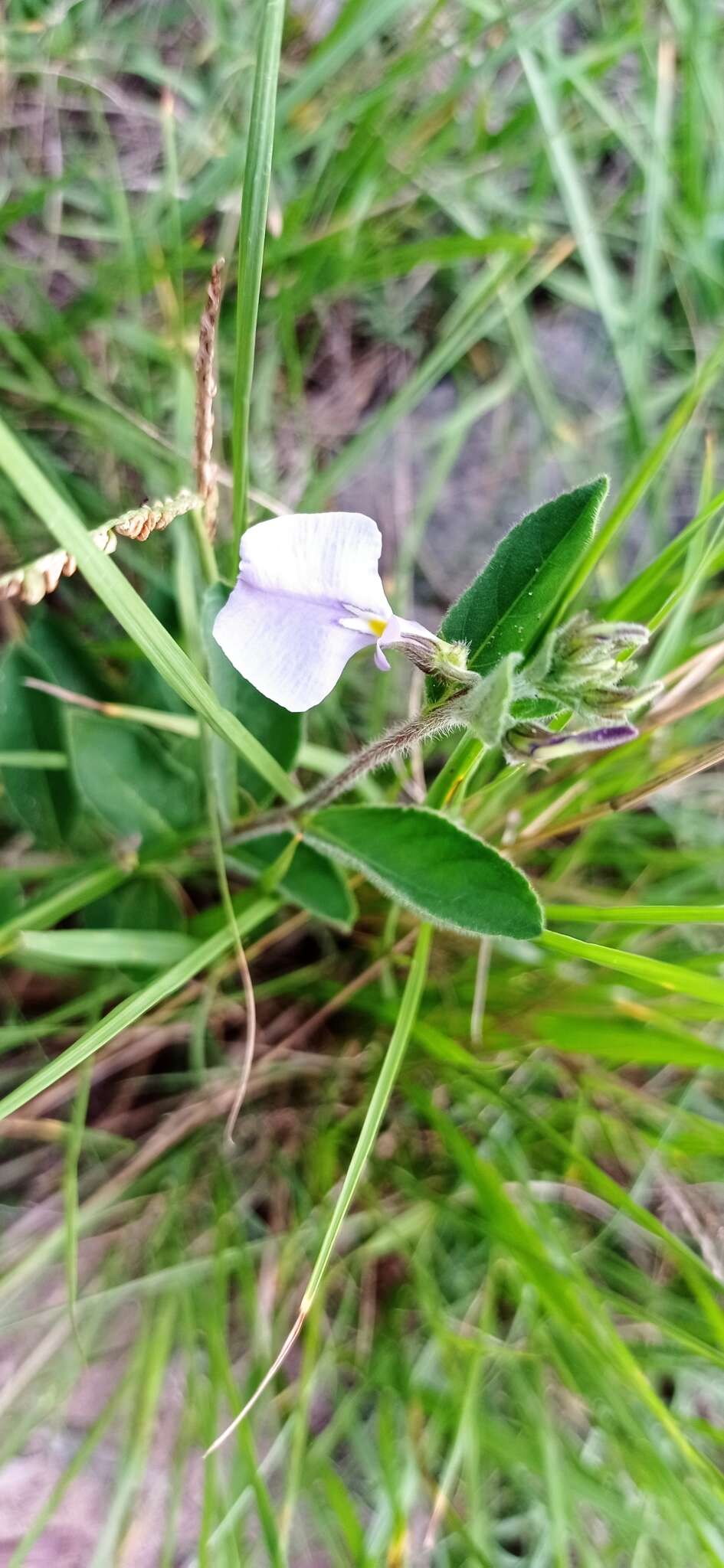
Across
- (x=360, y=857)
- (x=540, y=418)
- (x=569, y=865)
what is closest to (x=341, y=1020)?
(x=569, y=865)

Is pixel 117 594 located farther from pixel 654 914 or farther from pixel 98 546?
pixel 654 914

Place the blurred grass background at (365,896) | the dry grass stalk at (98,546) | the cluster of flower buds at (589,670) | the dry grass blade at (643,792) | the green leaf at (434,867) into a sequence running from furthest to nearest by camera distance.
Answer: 1. the blurred grass background at (365,896)
2. the dry grass blade at (643,792)
3. the green leaf at (434,867)
4. the cluster of flower buds at (589,670)
5. the dry grass stalk at (98,546)

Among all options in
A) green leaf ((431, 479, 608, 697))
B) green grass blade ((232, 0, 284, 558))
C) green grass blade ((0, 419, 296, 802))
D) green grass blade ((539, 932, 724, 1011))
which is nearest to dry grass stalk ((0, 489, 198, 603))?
green grass blade ((0, 419, 296, 802))

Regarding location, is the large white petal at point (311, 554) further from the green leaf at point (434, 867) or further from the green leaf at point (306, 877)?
the green leaf at point (306, 877)

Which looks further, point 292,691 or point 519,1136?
point 519,1136

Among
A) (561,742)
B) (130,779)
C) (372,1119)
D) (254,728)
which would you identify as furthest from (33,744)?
(561,742)

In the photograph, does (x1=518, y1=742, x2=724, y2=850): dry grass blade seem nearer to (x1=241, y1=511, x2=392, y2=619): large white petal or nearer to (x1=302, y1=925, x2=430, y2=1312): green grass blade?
(x1=302, y1=925, x2=430, y2=1312): green grass blade

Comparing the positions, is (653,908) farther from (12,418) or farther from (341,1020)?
(12,418)

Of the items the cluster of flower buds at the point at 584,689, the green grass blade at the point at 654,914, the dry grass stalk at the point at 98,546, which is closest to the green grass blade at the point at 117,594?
the dry grass stalk at the point at 98,546
